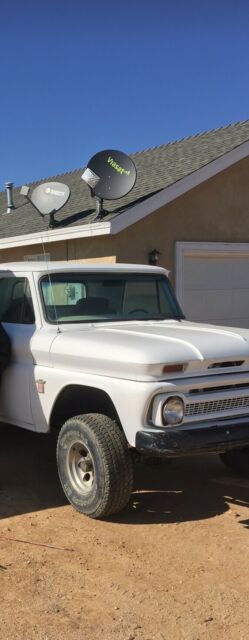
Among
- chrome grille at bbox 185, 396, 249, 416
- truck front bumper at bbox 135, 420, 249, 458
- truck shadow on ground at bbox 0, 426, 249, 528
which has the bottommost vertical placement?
truck shadow on ground at bbox 0, 426, 249, 528

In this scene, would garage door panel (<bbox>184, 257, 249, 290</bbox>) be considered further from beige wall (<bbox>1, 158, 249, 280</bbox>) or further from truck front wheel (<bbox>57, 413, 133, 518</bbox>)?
truck front wheel (<bbox>57, 413, 133, 518</bbox>)

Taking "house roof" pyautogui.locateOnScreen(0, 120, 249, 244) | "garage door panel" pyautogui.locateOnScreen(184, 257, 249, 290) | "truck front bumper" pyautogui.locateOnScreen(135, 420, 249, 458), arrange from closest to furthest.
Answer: "truck front bumper" pyautogui.locateOnScreen(135, 420, 249, 458), "house roof" pyautogui.locateOnScreen(0, 120, 249, 244), "garage door panel" pyautogui.locateOnScreen(184, 257, 249, 290)

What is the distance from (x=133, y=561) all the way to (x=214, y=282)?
779 centimetres

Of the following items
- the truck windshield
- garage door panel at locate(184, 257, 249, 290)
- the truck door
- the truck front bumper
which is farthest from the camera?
garage door panel at locate(184, 257, 249, 290)

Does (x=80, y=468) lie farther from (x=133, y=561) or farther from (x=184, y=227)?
(x=184, y=227)

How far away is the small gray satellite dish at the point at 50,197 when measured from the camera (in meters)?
11.2

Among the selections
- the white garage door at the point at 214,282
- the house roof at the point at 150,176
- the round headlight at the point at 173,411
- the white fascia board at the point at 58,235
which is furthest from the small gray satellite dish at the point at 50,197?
the round headlight at the point at 173,411

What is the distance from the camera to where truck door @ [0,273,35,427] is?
17.3 ft

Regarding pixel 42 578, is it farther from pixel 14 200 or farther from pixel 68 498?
pixel 14 200

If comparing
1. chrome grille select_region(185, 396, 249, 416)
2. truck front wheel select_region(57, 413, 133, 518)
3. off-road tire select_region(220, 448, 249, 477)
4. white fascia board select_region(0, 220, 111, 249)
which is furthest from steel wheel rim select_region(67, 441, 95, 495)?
white fascia board select_region(0, 220, 111, 249)

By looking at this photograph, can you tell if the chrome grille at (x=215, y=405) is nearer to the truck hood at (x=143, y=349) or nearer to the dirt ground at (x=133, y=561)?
the truck hood at (x=143, y=349)

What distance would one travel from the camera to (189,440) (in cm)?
416

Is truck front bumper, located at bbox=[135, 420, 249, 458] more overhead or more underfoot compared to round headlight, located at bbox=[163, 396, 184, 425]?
more underfoot

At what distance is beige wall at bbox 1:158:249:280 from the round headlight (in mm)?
5877
